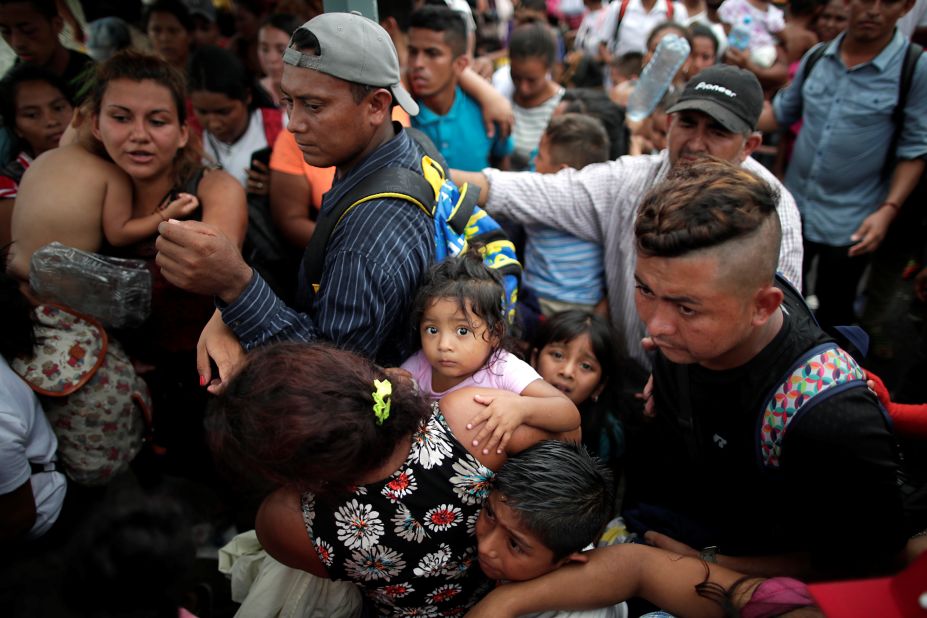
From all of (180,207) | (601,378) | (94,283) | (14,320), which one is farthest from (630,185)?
(14,320)

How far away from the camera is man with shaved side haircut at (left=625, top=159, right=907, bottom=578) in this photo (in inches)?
59.1

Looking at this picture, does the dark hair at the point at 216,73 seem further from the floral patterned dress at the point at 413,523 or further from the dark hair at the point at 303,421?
the floral patterned dress at the point at 413,523

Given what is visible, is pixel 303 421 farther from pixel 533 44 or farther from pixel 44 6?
pixel 44 6

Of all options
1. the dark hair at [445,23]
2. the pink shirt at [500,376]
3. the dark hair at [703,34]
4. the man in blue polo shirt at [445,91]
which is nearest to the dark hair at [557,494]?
the pink shirt at [500,376]

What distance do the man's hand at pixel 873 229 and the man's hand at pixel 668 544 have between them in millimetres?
2539

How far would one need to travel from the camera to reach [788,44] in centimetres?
585

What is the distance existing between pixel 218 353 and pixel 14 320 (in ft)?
3.01

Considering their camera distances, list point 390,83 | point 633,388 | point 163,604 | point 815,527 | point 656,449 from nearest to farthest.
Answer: point 163,604, point 815,527, point 390,83, point 656,449, point 633,388

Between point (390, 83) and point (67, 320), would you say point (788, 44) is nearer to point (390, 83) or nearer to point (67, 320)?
point (390, 83)

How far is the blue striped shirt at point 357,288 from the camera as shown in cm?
175

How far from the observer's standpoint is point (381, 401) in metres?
1.52

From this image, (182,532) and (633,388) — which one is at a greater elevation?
(182,532)

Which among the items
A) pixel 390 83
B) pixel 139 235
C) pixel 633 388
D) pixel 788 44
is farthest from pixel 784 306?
pixel 788 44

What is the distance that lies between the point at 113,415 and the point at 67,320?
421 millimetres
